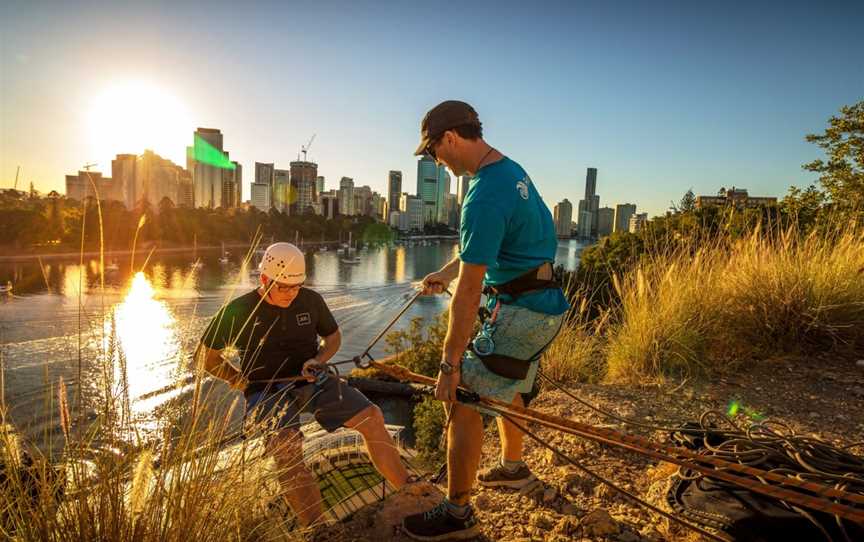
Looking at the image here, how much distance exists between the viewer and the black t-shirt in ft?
10.7

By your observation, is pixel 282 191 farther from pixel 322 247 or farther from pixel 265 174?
pixel 322 247

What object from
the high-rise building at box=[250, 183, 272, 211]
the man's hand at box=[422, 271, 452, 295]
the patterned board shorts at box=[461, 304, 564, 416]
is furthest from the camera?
the high-rise building at box=[250, 183, 272, 211]

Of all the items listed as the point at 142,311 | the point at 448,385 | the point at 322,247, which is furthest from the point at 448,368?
the point at 322,247

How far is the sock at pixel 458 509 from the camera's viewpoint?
243cm

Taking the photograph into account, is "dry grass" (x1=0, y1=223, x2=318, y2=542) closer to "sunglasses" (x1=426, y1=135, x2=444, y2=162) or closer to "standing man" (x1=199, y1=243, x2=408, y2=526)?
"standing man" (x1=199, y1=243, x2=408, y2=526)

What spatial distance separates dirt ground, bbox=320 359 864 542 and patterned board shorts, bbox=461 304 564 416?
2.62 feet

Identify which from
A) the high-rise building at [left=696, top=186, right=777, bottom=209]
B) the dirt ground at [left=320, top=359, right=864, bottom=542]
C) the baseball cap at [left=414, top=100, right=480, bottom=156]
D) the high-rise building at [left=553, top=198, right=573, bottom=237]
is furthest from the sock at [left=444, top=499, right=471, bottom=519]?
the high-rise building at [left=553, top=198, right=573, bottom=237]

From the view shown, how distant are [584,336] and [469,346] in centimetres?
389

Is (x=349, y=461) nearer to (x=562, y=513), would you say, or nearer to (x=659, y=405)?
(x=562, y=513)

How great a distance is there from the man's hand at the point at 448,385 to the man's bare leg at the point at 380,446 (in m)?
1.28

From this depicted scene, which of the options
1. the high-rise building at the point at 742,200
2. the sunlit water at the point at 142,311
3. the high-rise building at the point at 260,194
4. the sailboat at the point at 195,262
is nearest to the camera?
the sailboat at the point at 195,262

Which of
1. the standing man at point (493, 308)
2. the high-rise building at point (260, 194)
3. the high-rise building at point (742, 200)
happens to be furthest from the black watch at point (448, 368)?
the high-rise building at point (260, 194)

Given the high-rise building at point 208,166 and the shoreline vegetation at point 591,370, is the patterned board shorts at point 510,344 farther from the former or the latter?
the high-rise building at point 208,166

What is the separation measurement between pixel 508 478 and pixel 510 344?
3.39 ft
